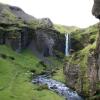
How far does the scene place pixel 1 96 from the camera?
10688 cm

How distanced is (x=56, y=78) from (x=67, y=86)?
841 inches

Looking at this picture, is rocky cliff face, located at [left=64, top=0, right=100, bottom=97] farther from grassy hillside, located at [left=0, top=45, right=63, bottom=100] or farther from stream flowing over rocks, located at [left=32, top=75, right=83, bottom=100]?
grassy hillside, located at [left=0, top=45, right=63, bottom=100]

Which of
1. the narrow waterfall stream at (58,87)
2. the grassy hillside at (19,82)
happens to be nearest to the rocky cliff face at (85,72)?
the narrow waterfall stream at (58,87)

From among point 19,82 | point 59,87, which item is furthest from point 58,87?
point 19,82

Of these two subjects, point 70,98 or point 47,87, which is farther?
point 47,87

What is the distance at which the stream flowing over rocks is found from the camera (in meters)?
114

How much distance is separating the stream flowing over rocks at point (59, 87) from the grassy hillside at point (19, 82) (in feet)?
12.5

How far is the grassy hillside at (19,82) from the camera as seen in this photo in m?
110

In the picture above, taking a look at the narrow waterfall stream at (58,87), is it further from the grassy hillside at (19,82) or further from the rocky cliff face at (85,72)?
the grassy hillside at (19,82)

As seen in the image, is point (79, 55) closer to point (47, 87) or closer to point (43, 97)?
point (47, 87)

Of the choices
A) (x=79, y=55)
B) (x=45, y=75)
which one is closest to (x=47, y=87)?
(x=79, y=55)

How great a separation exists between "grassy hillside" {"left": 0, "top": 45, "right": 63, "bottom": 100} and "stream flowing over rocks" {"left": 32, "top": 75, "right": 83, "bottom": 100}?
150 inches

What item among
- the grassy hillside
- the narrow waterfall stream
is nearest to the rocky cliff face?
the narrow waterfall stream

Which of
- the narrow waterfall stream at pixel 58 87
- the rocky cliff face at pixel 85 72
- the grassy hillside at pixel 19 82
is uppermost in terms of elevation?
the rocky cliff face at pixel 85 72
